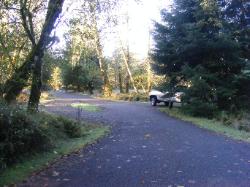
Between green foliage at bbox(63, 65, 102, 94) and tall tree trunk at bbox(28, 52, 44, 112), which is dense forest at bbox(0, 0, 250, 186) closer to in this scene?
tall tree trunk at bbox(28, 52, 44, 112)

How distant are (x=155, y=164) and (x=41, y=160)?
2.72 m

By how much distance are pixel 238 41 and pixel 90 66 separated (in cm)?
4858

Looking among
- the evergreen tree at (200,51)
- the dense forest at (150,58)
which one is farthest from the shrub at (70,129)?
the evergreen tree at (200,51)

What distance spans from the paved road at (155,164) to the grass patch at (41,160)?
274mm

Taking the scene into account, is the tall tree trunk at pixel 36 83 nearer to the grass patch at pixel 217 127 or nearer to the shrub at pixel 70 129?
the shrub at pixel 70 129

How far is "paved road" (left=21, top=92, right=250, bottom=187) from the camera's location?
8516 millimetres

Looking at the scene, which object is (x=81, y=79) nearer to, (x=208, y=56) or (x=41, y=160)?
(x=208, y=56)

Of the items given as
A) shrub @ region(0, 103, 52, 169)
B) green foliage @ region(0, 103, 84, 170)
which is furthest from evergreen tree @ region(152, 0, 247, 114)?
shrub @ region(0, 103, 52, 169)

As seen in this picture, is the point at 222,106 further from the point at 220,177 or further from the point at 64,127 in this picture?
the point at 220,177

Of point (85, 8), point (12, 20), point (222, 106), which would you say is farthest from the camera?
point (222, 106)

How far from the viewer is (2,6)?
13.4 metres

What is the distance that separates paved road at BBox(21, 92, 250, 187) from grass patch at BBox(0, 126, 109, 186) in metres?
0.27

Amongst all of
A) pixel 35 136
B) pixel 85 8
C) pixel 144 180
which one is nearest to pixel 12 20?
pixel 85 8

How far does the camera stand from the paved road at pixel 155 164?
27.9ft
